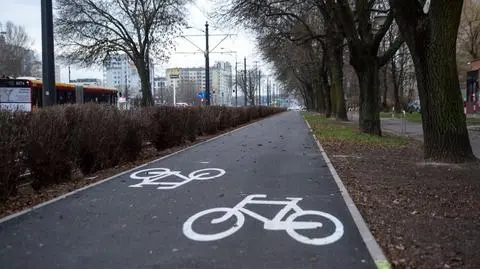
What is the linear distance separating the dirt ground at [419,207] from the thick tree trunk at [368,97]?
847cm

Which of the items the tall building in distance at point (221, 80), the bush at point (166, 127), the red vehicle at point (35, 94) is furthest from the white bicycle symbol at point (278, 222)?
the tall building in distance at point (221, 80)

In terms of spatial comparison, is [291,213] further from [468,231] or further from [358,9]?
[358,9]

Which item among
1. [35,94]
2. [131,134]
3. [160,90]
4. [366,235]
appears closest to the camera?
[366,235]

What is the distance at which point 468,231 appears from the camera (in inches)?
259

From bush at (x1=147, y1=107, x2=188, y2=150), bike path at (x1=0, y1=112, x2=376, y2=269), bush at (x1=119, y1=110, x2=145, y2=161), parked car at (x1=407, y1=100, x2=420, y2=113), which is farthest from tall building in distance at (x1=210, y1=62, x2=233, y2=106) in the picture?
bike path at (x1=0, y1=112, x2=376, y2=269)

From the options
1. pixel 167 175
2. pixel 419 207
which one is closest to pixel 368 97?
pixel 167 175

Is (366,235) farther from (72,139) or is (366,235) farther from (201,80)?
(201,80)

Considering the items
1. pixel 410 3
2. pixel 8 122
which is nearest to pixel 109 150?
pixel 8 122

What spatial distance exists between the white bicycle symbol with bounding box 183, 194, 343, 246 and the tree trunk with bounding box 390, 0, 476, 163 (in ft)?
18.3

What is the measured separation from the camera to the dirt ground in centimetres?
569

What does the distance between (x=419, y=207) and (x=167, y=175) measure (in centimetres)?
547

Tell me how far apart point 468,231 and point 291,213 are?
2.25 metres

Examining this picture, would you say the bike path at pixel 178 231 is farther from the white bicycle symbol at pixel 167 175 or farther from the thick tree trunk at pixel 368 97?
the thick tree trunk at pixel 368 97

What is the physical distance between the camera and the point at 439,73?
40.9 feet
